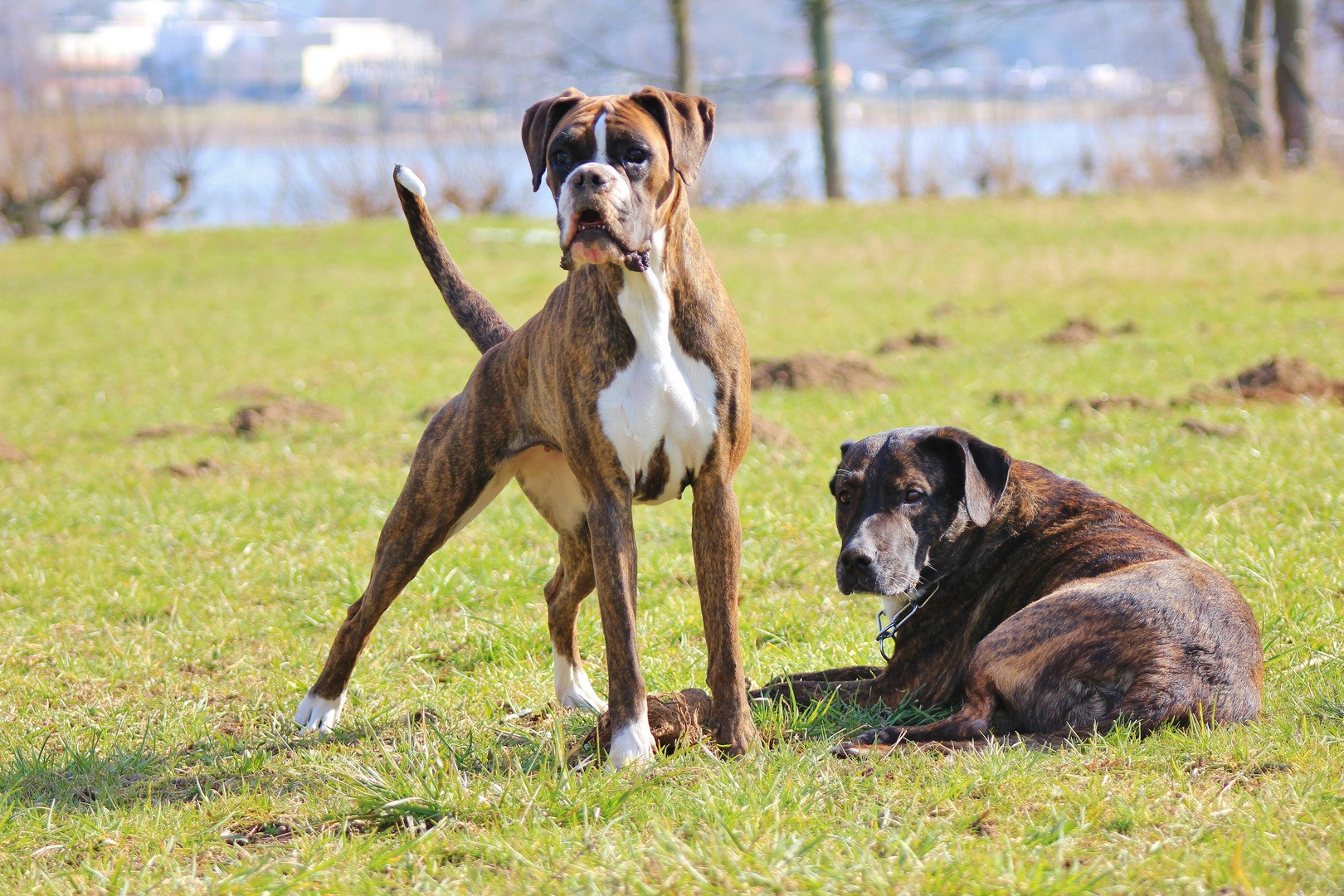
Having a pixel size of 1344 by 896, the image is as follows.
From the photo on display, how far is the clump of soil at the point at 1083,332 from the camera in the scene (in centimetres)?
1006

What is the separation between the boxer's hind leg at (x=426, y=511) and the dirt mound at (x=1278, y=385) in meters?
5.56

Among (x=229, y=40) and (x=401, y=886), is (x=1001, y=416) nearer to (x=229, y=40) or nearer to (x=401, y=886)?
(x=401, y=886)

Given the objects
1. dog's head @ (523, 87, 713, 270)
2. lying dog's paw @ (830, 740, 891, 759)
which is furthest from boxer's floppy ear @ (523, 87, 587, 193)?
lying dog's paw @ (830, 740, 891, 759)

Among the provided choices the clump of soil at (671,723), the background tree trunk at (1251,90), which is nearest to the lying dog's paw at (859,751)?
the clump of soil at (671,723)

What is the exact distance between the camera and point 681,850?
2615 millimetres

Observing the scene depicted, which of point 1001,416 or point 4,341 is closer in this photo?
point 1001,416

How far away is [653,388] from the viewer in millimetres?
3127

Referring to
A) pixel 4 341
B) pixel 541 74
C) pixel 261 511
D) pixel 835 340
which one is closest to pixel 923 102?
pixel 541 74

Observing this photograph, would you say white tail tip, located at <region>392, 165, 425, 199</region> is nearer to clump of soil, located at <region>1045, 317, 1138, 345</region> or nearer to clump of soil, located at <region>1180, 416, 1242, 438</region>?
clump of soil, located at <region>1180, 416, 1242, 438</region>

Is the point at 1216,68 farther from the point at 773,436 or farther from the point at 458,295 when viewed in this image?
the point at 458,295

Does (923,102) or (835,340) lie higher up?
(923,102)

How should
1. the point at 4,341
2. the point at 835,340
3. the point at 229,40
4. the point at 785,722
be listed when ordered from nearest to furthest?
the point at 785,722
the point at 835,340
the point at 4,341
the point at 229,40

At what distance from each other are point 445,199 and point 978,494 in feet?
70.5

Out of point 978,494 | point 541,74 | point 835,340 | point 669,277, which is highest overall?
point 541,74
